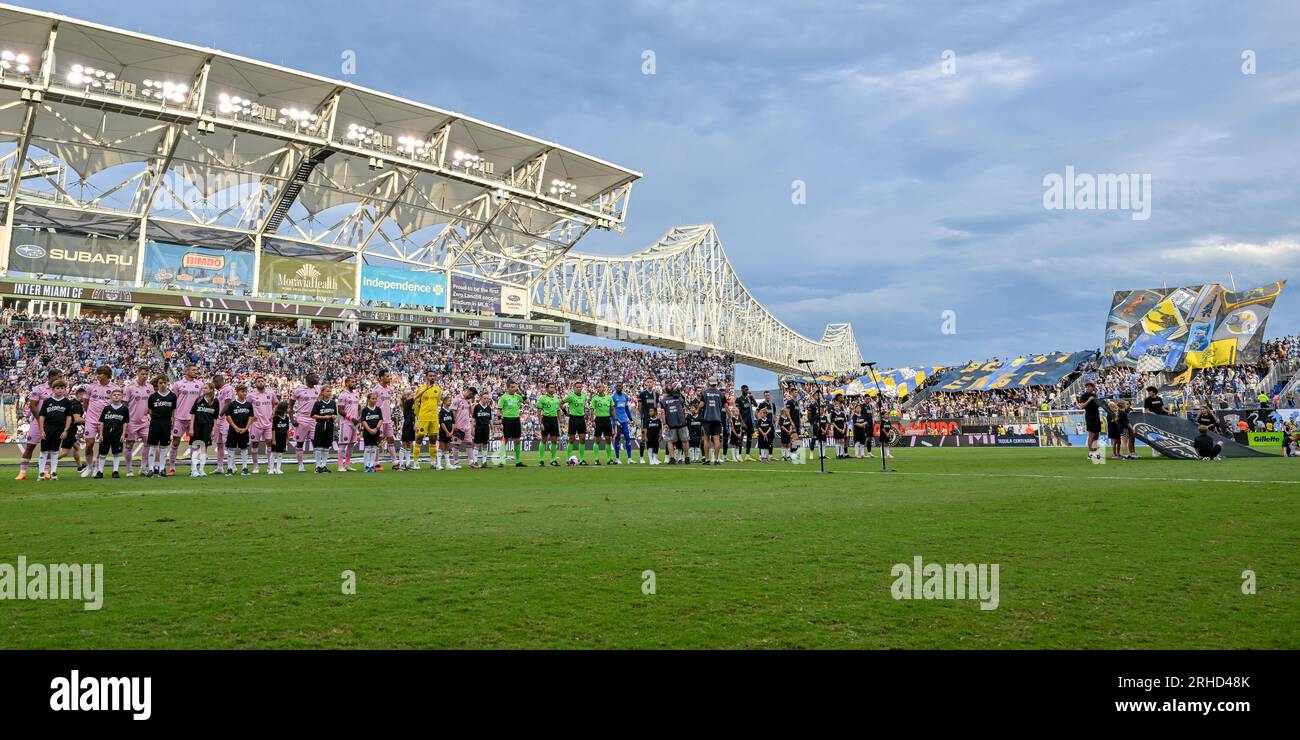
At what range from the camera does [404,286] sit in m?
49.9

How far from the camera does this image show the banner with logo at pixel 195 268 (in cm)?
4334

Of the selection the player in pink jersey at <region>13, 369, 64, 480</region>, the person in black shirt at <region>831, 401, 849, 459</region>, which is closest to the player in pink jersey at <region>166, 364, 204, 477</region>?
the player in pink jersey at <region>13, 369, 64, 480</region>

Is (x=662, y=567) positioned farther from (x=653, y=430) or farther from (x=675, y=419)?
(x=653, y=430)

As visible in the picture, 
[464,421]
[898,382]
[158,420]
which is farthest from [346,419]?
[898,382]

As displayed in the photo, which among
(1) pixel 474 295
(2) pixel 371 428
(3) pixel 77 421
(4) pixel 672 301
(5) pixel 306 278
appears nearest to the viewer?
(3) pixel 77 421

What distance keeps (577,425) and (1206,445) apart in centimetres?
1327

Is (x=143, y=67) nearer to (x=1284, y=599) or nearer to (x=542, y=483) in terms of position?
(x=542, y=483)

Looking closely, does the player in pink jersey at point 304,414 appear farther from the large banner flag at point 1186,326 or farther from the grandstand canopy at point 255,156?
the large banner flag at point 1186,326

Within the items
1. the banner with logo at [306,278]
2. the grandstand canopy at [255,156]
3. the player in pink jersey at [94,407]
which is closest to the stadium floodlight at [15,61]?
the grandstand canopy at [255,156]

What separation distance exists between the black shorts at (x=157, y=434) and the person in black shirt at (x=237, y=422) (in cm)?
98

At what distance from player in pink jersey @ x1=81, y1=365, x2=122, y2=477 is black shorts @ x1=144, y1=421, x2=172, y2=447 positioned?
30.2 inches

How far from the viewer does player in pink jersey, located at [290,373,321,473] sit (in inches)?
626
